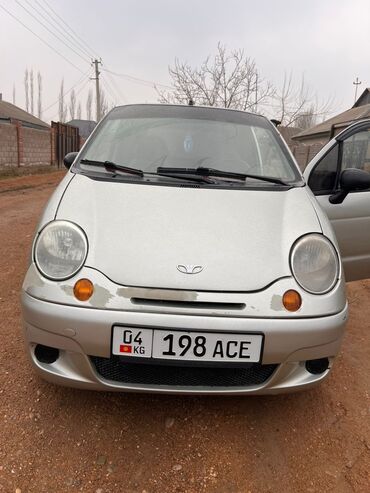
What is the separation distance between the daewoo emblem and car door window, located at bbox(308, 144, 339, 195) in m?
1.63

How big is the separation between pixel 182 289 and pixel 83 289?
42cm

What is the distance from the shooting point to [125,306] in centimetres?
165

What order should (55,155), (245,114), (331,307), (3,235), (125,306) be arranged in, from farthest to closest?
1. (55,155)
2. (3,235)
3. (245,114)
4. (331,307)
5. (125,306)

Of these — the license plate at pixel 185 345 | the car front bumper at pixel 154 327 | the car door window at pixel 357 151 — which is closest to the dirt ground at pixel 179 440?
the car front bumper at pixel 154 327

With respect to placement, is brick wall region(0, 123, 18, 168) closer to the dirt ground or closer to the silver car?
the dirt ground

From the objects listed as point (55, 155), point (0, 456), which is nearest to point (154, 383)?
point (0, 456)

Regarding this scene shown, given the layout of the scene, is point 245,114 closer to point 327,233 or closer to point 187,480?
point 327,233

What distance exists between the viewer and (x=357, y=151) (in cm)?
327

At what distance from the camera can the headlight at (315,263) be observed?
70.9 inches

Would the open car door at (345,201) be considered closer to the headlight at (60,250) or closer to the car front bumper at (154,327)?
the car front bumper at (154,327)

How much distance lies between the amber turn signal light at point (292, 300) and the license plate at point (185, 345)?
0.59 feet

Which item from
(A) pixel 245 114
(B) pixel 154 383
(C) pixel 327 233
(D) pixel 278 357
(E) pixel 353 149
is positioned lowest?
(B) pixel 154 383

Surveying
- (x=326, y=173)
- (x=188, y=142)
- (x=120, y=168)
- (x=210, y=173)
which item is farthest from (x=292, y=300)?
(x=326, y=173)

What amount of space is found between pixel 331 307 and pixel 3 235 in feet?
16.2
